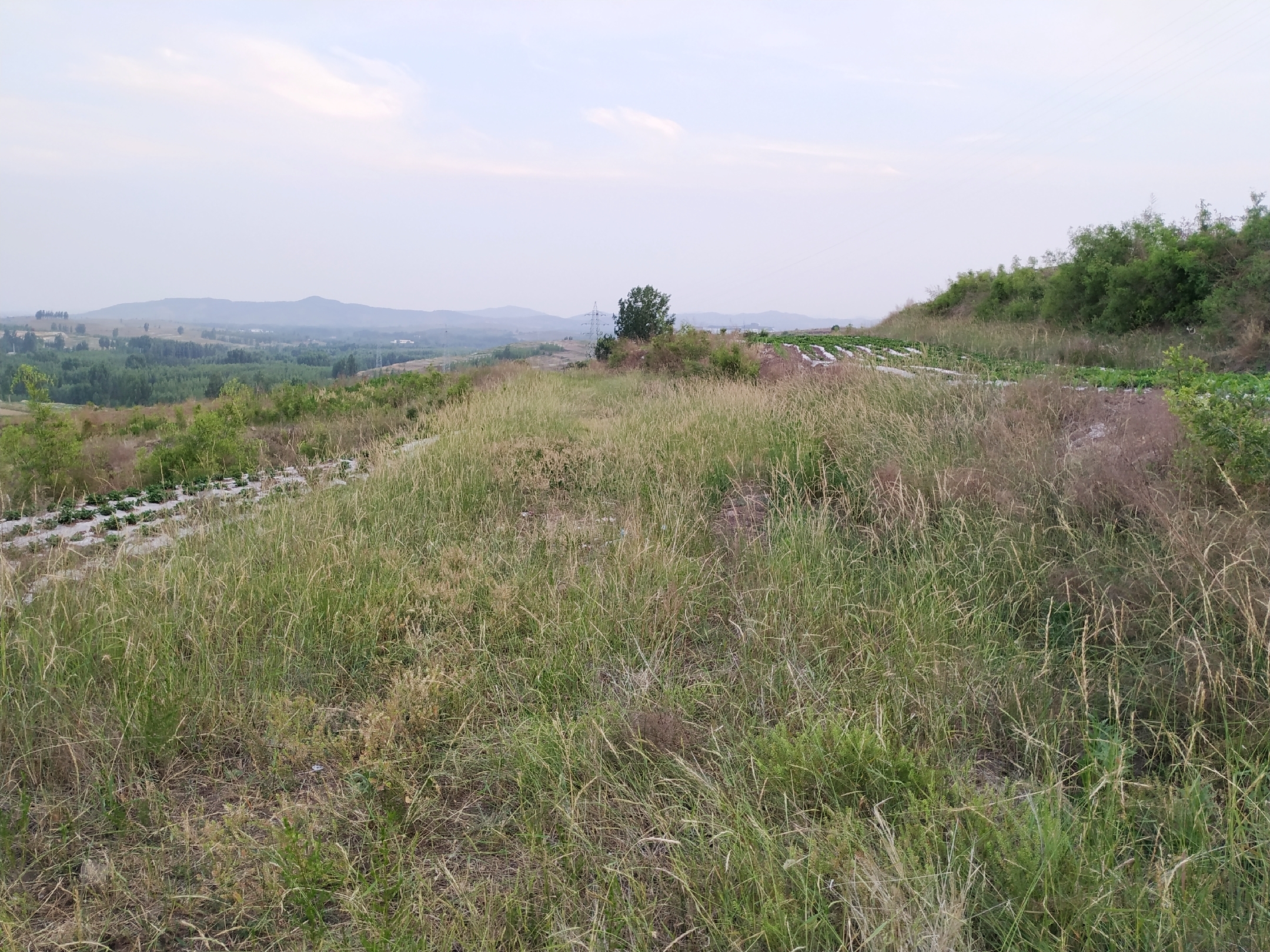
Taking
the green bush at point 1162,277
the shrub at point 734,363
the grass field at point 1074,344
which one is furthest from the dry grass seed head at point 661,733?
the green bush at point 1162,277

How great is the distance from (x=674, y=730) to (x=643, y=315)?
25.5 m

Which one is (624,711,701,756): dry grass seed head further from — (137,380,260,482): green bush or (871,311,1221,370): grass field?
(871,311,1221,370): grass field

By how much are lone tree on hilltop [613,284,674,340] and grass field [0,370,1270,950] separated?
74.3 feet

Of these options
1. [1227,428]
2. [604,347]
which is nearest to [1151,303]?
[1227,428]

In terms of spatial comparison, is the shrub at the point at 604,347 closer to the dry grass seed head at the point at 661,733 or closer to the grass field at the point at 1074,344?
the grass field at the point at 1074,344

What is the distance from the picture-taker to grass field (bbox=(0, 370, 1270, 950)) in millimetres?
1810

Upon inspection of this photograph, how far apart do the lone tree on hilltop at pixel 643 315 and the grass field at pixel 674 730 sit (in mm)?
22652

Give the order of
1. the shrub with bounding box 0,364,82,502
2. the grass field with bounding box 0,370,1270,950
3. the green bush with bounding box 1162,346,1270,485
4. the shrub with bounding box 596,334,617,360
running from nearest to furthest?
the grass field with bounding box 0,370,1270,950, the green bush with bounding box 1162,346,1270,485, the shrub with bounding box 0,364,82,502, the shrub with bounding box 596,334,617,360

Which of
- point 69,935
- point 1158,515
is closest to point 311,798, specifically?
point 69,935

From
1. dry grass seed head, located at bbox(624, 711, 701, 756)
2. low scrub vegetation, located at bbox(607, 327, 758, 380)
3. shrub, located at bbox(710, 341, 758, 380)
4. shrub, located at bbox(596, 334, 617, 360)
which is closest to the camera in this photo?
dry grass seed head, located at bbox(624, 711, 701, 756)

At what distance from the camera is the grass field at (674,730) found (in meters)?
1.81

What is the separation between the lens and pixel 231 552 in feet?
13.7

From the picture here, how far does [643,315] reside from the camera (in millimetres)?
26922

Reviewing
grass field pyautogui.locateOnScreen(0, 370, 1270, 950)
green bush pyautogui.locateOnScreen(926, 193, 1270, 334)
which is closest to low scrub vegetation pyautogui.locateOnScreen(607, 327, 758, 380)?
green bush pyautogui.locateOnScreen(926, 193, 1270, 334)
